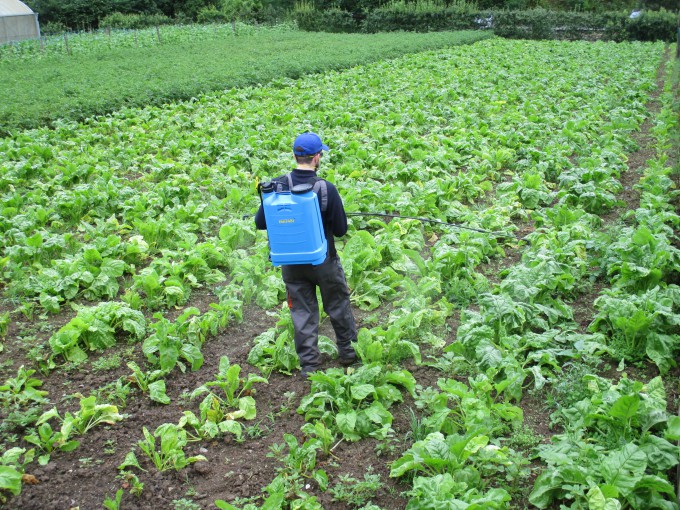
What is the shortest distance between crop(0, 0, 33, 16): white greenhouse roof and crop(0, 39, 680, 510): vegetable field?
34809mm

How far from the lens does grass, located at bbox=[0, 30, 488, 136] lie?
15898 mm

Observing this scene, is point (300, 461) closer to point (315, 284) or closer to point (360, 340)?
point (360, 340)

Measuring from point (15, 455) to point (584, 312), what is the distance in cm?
512

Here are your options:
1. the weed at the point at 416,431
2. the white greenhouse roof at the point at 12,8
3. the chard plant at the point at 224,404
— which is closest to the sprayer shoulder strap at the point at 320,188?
the chard plant at the point at 224,404

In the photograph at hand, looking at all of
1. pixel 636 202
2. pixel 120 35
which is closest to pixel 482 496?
pixel 636 202

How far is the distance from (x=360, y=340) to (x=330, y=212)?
3.75ft

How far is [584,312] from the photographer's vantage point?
20.7 ft

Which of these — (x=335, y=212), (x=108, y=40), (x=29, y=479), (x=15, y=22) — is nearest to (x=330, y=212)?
(x=335, y=212)

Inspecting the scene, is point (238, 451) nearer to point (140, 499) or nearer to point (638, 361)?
point (140, 499)

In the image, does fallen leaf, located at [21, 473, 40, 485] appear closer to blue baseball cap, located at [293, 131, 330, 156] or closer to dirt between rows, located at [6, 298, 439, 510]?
dirt between rows, located at [6, 298, 439, 510]

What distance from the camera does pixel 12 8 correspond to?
4128 cm

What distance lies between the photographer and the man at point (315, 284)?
4.92 m

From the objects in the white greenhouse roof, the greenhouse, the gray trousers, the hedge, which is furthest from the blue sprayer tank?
the white greenhouse roof

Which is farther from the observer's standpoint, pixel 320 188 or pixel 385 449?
pixel 320 188
